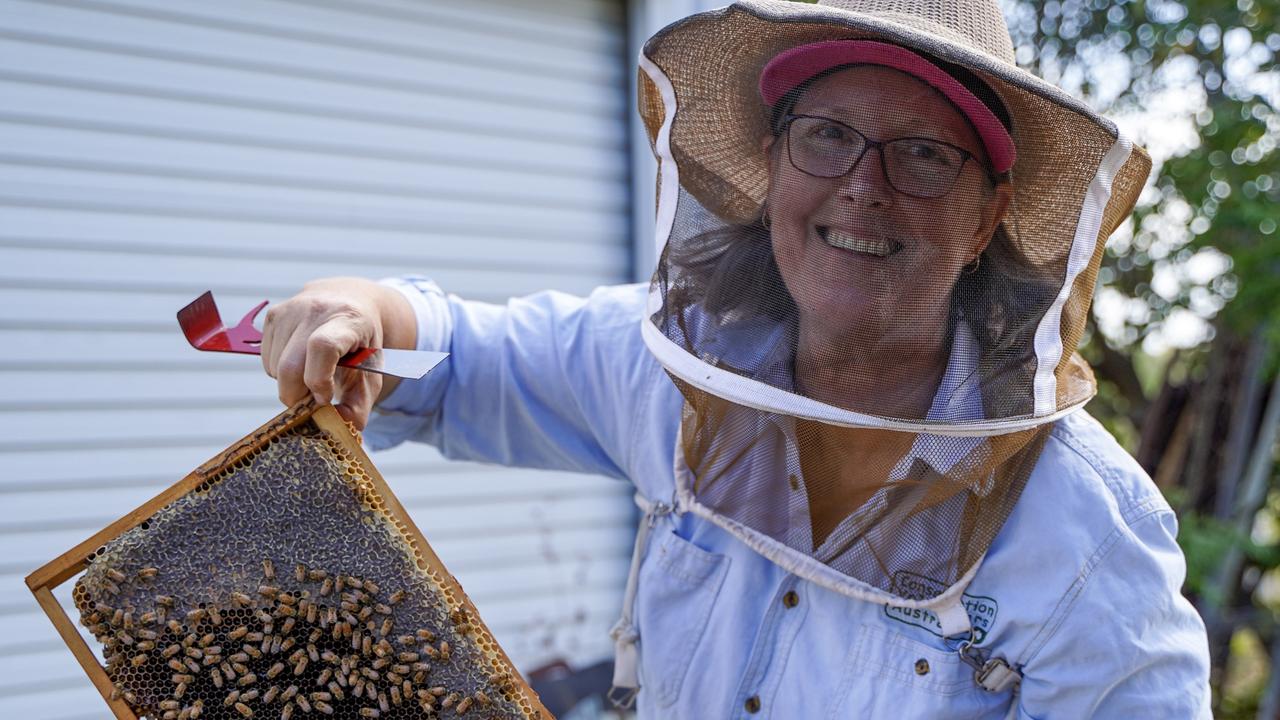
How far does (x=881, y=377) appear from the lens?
1620 millimetres

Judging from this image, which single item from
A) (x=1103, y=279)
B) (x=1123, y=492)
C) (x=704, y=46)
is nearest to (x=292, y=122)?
(x=704, y=46)

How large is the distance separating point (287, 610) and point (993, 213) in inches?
52.9

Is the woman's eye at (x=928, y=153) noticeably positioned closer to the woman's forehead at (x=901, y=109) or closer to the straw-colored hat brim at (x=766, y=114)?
the woman's forehead at (x=901, y=109)

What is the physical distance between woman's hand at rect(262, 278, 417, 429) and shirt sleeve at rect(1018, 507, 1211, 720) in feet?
4.22

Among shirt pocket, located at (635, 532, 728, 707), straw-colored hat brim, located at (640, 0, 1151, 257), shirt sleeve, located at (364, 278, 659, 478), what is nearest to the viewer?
straw-colored hat brim, located at (640, 0, 1151, 257)

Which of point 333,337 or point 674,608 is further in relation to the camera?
point 674,608

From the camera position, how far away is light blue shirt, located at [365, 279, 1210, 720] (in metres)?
1.57

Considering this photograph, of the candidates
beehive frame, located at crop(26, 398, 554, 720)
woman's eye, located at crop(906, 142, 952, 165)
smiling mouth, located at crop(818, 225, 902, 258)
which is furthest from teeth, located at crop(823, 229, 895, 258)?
beehive frame, located at crop(26, 398, 554, 720)

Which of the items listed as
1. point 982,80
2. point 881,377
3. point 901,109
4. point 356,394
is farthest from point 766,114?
point 356,394

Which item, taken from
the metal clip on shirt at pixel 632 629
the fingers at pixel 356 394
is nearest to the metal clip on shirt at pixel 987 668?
the metal clip on shirt at pixel 632 629

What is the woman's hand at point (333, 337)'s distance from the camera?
63.2 inches

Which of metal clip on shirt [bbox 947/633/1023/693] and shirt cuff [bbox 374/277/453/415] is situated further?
shirt cuff [bbox 374/277/453/415]

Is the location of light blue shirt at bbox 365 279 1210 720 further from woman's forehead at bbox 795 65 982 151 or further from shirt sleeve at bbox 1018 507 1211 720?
woman's forehead at bbox 795 65 982 151

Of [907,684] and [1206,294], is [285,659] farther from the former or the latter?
[1206,294]
